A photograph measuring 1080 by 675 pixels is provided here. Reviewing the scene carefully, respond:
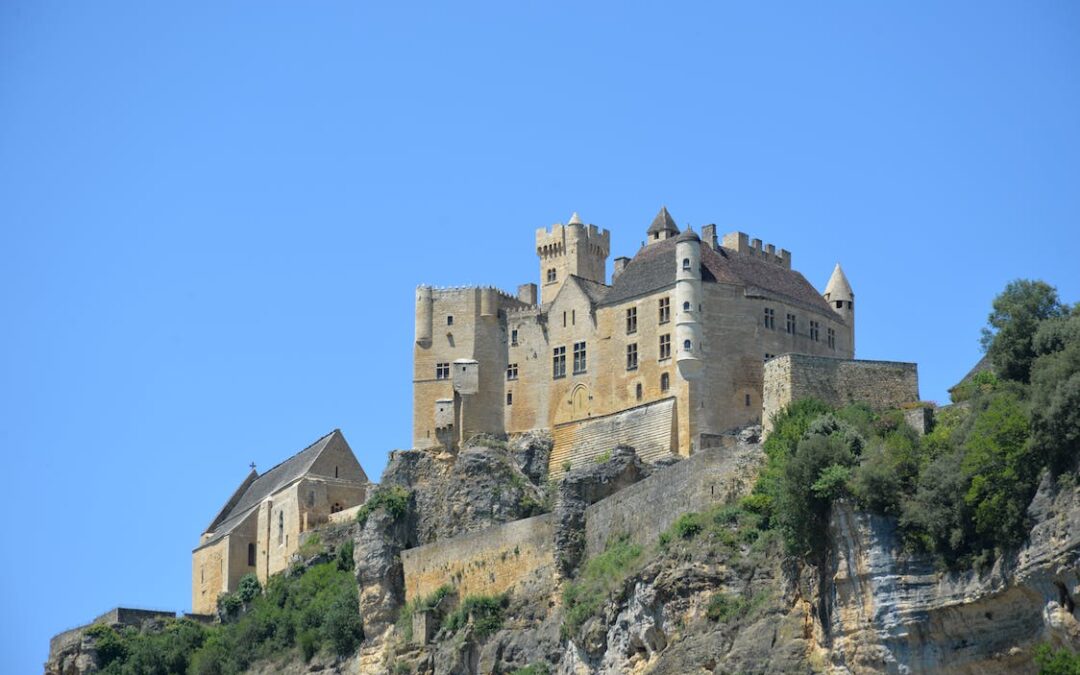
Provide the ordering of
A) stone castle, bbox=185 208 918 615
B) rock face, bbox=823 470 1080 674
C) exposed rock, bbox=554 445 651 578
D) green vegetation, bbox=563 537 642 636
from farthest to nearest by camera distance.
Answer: stone castle, bbox=185 208 918 615, exposed rock, bbox=554 445 651 578, green vegetation, bbox=563 537 642 636, rock face, bbox=823 470 1080 674

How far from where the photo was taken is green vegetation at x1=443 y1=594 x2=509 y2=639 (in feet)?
225

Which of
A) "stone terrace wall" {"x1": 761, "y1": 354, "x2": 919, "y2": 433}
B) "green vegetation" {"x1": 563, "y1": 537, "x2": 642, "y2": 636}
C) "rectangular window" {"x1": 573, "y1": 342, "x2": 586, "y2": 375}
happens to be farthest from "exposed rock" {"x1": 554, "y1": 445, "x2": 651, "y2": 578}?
"rectangular window" {"x1": 573, "y1": 342, "x2": 586, "y2": 375}

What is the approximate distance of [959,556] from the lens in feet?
168

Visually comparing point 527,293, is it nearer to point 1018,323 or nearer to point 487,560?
point 487,560

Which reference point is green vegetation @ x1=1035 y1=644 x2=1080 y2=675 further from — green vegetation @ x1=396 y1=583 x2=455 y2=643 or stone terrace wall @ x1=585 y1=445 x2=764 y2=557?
green vegetation @ x1=396 y1=583 x2=455 y2=643

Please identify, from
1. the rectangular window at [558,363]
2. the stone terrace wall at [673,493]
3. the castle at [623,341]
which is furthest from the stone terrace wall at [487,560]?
the rectangular window at [558,363]

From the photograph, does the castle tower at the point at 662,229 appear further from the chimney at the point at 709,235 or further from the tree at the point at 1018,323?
the tree at the point at 1018,323

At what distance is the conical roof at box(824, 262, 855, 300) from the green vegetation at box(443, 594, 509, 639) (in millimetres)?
20507

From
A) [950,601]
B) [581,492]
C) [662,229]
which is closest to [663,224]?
[662,229]

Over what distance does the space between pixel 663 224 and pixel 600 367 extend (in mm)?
6698

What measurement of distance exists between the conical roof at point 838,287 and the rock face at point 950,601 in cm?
2949

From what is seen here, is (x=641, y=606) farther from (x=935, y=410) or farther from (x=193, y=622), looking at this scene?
(x=193, y=622)

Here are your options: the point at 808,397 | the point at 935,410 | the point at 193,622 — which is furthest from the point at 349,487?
the point at 935,410

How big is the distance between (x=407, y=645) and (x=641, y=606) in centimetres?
1384
